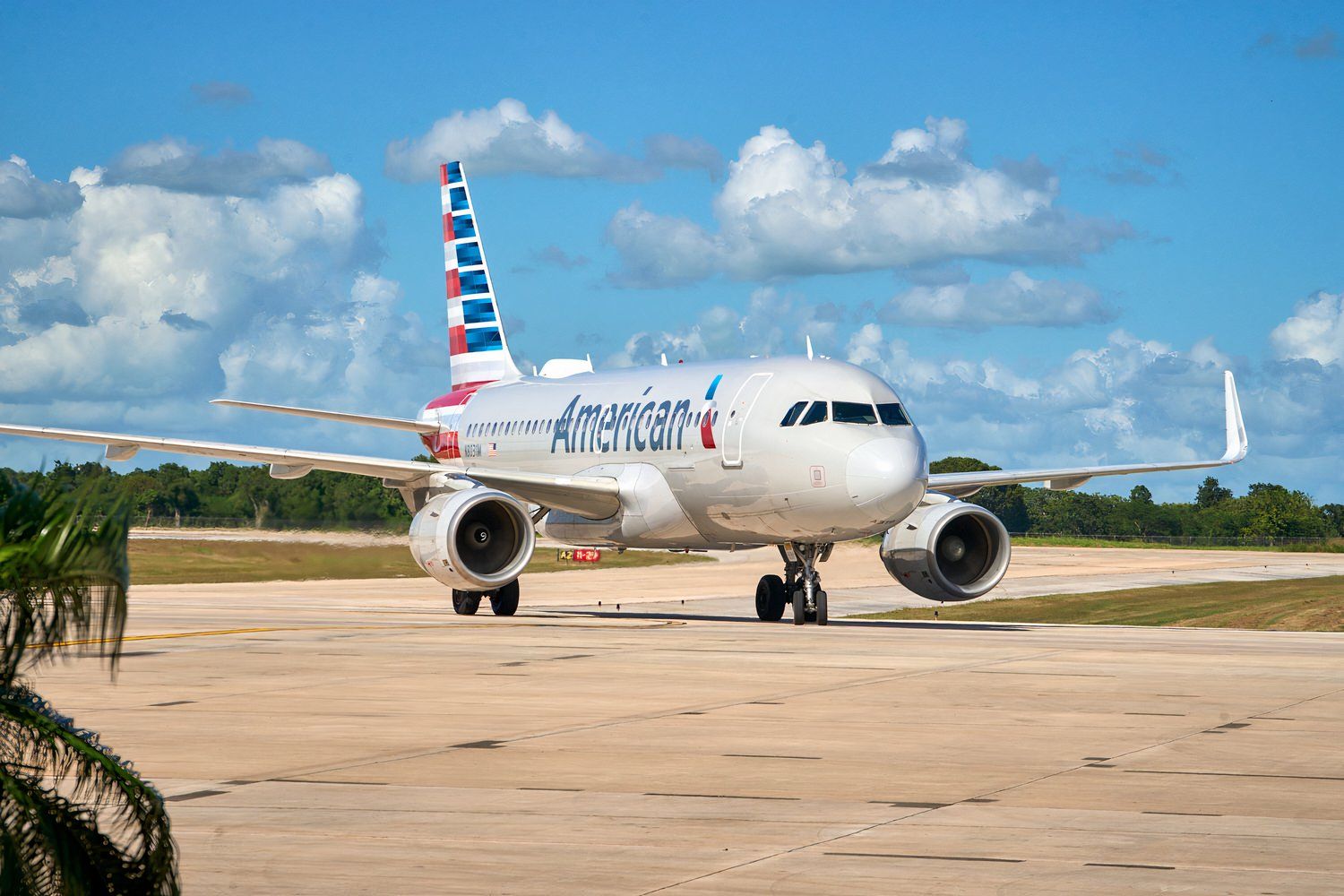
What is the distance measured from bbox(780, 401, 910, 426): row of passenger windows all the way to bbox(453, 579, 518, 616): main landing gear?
630cm

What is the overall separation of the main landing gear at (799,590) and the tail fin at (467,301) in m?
11.5

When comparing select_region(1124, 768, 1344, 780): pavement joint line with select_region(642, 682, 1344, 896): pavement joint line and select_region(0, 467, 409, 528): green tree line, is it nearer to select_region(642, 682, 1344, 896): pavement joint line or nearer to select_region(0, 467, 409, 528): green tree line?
select_region(642, 682, 1344, 896): pavement joint line

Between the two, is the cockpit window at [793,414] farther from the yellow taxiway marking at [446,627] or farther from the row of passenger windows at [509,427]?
the row of passenger windows at [509,427]

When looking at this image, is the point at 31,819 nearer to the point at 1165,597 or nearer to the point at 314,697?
the point at 314,697

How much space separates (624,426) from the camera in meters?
28.4

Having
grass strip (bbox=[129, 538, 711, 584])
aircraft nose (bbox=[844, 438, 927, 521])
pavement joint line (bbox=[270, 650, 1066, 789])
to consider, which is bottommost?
pavement joint line (bbox=[270, 650, 1066, 789])

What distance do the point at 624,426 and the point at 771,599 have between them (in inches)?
149

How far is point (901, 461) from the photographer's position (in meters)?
23.4

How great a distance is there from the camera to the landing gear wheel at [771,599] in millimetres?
27062

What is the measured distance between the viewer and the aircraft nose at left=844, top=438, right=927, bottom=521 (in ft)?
76.2

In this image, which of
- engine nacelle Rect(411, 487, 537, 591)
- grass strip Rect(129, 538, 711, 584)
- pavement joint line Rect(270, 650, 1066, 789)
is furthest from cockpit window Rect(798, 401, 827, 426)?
grass strip Rect(129, 538, 711, 584)

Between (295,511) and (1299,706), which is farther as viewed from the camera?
(295,511)

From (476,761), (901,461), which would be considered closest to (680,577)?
(901,461)

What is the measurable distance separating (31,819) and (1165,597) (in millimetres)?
38371
